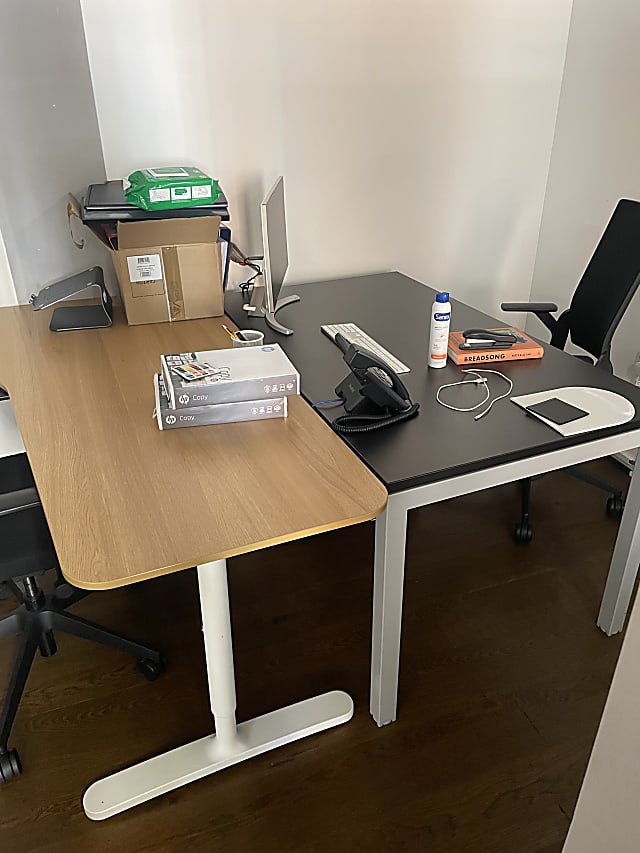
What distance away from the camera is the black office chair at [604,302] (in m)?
2.33

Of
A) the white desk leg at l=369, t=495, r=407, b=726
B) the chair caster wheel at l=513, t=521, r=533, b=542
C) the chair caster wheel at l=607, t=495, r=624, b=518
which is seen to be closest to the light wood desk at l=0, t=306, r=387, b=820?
the white desk leg at l=369, t=495, r=407, b=726

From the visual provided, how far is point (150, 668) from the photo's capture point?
1923 mm

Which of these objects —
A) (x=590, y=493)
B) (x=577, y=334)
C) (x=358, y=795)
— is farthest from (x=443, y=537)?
(x=358, y=795)

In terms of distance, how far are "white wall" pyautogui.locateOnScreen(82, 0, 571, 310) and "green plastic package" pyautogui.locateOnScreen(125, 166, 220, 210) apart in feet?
0.91

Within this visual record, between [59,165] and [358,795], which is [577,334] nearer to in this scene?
[358,795]

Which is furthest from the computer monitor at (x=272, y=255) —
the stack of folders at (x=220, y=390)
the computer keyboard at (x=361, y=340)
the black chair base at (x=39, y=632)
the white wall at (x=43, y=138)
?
the black chair base at (x=39, y=632)

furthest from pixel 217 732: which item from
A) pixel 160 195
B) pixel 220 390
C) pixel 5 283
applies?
pixel 5 283

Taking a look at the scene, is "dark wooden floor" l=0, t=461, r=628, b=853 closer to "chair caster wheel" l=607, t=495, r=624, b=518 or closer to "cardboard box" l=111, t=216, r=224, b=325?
"chair caster wheel" l=607, t=495, r=624, b=518

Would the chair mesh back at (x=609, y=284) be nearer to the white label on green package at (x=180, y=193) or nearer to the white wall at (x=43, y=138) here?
the white label on green package at (x=180, y=193)

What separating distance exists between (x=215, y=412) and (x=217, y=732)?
804mm

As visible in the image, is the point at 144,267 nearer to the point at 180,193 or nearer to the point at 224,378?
the point at 180,193

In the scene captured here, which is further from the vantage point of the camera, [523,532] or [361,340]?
[523,532]

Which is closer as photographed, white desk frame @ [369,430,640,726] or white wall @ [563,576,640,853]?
white wall @ [563,576,640,853]

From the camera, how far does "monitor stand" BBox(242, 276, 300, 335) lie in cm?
219
